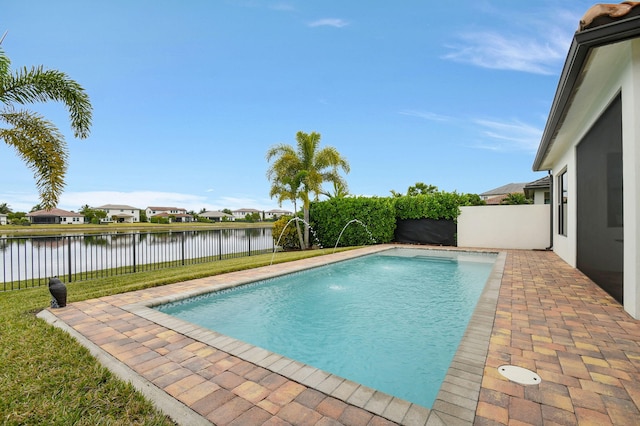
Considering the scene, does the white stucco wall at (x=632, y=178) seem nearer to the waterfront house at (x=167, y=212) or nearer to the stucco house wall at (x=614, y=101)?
the stucco house wall at (x=614, y=101)

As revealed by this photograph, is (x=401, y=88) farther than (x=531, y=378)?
Yes

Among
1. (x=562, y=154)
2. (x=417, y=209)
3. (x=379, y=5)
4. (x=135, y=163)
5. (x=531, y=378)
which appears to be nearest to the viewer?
(x=531, y=378)

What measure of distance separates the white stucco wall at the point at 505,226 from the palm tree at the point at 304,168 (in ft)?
22.2

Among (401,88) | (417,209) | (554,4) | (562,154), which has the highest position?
(401,88)

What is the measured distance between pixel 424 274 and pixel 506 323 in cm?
481

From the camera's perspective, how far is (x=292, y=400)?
2240mm

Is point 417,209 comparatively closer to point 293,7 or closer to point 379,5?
point 379,5

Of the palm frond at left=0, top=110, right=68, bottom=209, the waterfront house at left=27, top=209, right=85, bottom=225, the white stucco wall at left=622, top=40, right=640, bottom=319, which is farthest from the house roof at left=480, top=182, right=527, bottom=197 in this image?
the waterfront house at left=27, top=209, right=85, bottom=225

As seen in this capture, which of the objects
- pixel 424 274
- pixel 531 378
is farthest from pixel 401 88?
pixel 531 378

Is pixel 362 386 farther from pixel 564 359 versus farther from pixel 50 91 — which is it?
pixel 50 91

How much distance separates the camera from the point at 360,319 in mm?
4941

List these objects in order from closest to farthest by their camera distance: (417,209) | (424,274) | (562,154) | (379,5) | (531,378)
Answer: (531,378) < (424,274) < (562,154) < (379,5) < (417,209)

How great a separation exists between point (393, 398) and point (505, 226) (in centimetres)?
1333

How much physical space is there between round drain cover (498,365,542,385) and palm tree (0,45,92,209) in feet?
24.5
